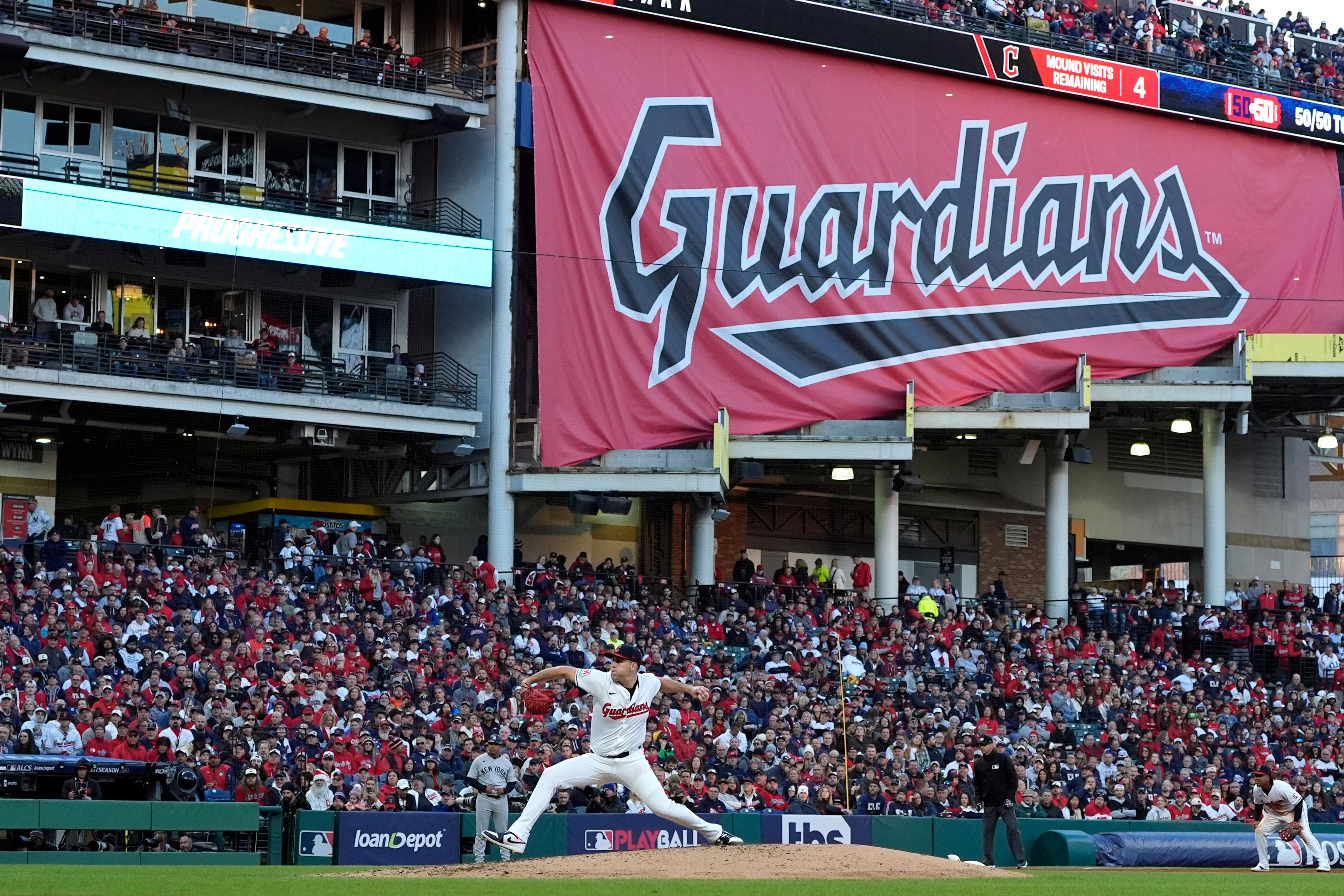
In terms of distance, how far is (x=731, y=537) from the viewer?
156 feet

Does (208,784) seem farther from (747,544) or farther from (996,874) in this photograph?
(747,544)

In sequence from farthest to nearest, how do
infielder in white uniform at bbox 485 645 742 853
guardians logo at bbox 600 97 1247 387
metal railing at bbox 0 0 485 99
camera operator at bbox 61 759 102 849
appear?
guardians logo at bbox 600 97 1247 387 → metal railing at bbox 0 0 485 99 → camera operator at bbox 61 759 102 849 → infielder in white uniform at bbox 485 645 742 853

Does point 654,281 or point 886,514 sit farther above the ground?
point 654,281

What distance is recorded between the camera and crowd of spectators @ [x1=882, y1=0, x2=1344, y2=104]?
45844mm

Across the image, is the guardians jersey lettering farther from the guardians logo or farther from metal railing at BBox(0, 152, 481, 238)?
the guardians logo

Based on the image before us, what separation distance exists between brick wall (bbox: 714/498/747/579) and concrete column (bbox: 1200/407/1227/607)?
11.1 metres

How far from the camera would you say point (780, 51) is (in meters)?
42.1

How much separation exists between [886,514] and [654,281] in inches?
310

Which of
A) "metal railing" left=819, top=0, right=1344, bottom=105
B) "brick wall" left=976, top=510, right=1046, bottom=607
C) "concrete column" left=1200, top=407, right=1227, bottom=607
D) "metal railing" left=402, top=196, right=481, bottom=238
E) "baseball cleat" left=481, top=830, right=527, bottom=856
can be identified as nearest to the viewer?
"baseball cleat" left=481, top=830, right=527, bottom=856

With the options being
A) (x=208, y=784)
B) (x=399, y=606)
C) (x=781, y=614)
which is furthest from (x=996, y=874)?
(x=781, y=614)

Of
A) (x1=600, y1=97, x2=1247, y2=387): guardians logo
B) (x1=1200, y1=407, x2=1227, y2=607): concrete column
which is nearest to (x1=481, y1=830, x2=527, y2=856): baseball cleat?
(x1=600, y1=97, x2=1247, y2=387): guardians logo

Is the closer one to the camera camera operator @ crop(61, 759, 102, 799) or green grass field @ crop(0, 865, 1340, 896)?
green grass field @ crop(0, 865, 1340, 896)

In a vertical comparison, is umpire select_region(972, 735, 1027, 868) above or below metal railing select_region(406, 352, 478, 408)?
below

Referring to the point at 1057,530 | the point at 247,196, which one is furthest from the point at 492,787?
the point at 1057,530
